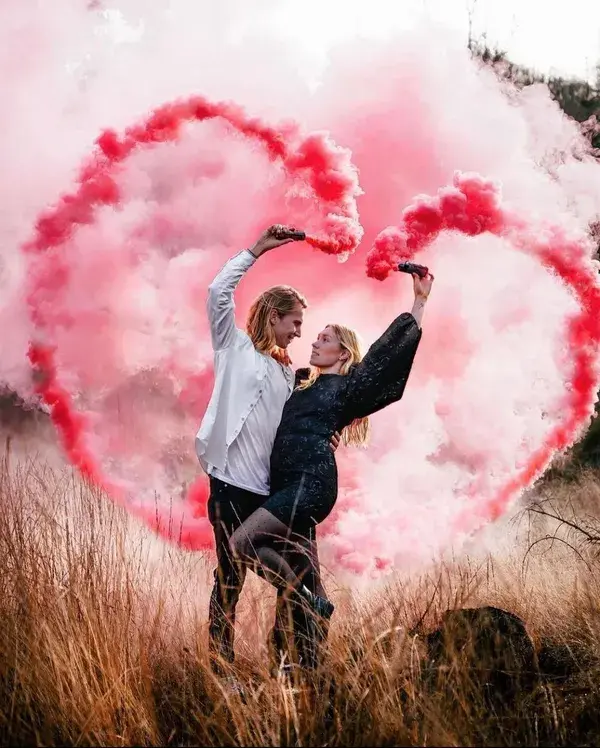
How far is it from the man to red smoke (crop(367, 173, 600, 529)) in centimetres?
234

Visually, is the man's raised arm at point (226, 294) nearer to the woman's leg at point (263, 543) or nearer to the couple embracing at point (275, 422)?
the couple embracing at point (275, 422)

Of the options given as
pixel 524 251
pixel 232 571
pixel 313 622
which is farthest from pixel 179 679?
pixel 524 251

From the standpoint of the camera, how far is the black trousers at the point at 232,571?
397 centimetres

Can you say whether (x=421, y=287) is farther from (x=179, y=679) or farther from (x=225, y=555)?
(x=179, y=679)

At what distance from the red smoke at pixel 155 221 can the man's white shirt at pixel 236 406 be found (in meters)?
0.87

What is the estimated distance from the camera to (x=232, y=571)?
164 inches

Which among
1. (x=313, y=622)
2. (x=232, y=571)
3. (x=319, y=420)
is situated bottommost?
(x=313, y=622)

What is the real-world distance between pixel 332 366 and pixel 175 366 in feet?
32.9

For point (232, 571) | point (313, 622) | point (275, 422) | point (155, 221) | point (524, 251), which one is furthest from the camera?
point (155, 221)

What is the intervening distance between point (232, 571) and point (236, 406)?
33.4 inches

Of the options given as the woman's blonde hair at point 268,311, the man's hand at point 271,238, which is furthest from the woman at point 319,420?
the man's hand at point 271,238

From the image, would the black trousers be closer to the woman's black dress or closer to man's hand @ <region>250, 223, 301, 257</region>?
the woman's black dress

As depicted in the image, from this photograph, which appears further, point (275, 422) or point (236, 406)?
point (275, 422)

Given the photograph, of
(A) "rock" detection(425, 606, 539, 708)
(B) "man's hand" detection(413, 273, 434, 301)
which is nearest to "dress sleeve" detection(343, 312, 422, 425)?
(B) "man's hand" detection(413, 273, 434, 301)
